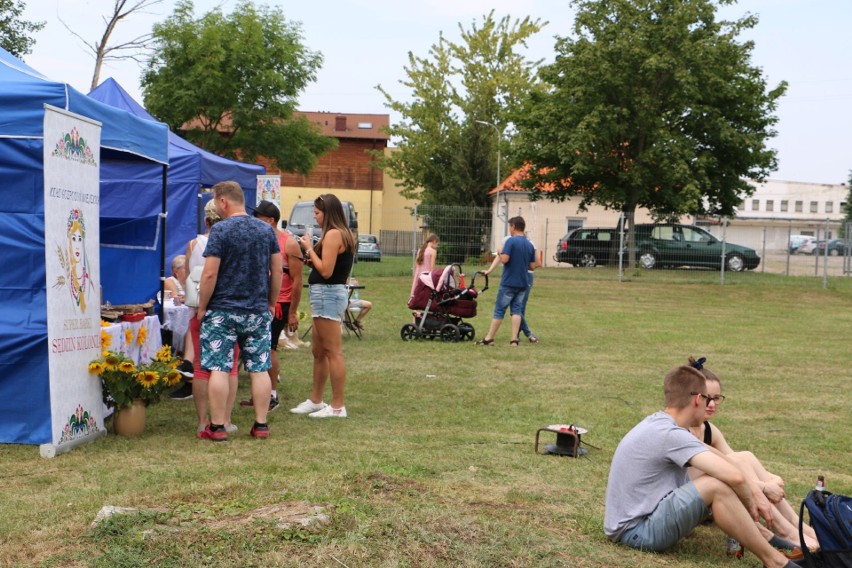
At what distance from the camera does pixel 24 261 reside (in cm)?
687

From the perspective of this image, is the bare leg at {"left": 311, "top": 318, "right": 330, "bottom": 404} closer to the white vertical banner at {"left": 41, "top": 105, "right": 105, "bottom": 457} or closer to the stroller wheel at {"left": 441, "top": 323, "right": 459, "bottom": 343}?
the white vertical banner at {"left": 41, "top": 105, "right": 105, "bottom": 457}

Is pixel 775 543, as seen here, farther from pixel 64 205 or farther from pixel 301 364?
pixel 301 364

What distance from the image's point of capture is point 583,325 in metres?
18.0

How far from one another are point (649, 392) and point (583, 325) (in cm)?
780

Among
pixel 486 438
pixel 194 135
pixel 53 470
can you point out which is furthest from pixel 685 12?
pixel 53 470

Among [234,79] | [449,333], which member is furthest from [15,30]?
[449,333]

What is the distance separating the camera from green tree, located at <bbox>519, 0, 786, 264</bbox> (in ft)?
109

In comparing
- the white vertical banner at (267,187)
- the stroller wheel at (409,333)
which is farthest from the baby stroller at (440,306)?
the white vertical banner at (267,187)

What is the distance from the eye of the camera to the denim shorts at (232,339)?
7043 millimetres

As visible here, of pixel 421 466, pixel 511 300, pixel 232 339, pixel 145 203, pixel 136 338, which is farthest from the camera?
pixel 511 300

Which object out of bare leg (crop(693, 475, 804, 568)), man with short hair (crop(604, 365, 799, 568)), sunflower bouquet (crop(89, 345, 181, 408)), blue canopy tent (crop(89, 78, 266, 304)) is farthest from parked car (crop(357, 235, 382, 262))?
bare leg (crop(693, 475, 804, 568))

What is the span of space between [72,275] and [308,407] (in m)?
2.44

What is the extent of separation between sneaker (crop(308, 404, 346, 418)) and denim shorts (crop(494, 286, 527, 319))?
5.97 m

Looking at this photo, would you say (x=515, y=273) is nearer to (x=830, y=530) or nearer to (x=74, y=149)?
(x=74, y=149)
